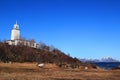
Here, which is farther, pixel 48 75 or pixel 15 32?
pixel 15 32

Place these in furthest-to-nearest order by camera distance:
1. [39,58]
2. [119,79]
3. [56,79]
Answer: [39,58] → [119,79] → [56,79]

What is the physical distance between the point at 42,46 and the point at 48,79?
104157mm

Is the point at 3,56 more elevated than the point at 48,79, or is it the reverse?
the point at 3,56

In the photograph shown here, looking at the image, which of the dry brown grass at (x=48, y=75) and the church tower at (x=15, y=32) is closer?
the dry brown grass at (x=48, y=75)

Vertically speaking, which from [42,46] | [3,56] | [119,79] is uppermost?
[42,46]

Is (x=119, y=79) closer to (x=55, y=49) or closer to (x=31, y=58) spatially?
(x=31, y=58)

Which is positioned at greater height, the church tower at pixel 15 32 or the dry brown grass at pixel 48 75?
the church tower at pixel 15 32

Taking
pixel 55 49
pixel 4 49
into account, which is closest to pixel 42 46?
pixel 55 49

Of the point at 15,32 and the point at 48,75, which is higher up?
the point at 15,32

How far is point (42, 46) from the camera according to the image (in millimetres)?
135750

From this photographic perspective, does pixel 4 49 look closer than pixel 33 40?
Yes

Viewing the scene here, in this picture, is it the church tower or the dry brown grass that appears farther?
the church tower

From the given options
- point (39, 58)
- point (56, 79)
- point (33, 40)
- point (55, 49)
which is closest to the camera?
point (56, 79)

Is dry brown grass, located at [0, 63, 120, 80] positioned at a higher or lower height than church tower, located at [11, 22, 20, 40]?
lower
